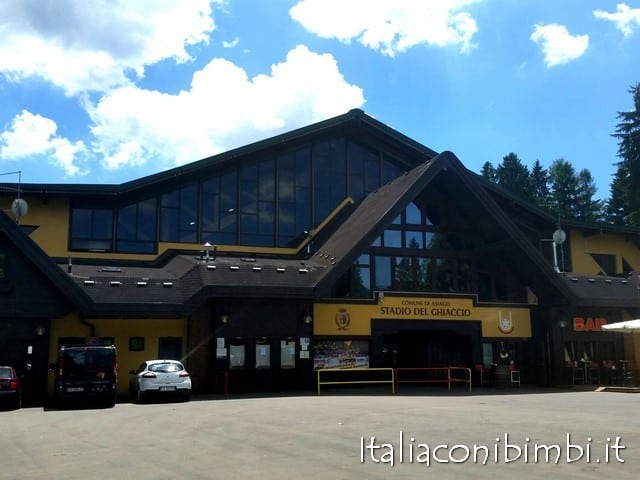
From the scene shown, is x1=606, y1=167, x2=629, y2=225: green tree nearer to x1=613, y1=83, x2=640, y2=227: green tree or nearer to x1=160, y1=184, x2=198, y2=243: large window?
x1=613, y1=83, x2=640, y2=227: green tree

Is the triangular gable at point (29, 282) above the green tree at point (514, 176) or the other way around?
the other way around

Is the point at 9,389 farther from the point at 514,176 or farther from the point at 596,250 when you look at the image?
the point at 514,176

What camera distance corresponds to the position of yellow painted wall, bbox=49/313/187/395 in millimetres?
25578

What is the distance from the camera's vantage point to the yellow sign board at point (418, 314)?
93.6 ft

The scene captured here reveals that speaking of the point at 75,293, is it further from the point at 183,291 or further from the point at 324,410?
the point at 324,410

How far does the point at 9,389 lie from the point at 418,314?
16.8 m

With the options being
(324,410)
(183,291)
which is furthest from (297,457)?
(183,291)

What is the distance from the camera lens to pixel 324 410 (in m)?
17.9

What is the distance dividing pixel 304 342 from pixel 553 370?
11781 mm

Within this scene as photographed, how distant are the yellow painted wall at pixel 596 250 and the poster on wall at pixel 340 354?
53.0ft

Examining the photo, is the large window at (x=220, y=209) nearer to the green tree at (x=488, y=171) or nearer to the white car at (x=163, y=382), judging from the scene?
the white car at (x=163, y=382)

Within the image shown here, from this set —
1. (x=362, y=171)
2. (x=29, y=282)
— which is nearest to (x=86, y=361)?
(x=29, y=282)

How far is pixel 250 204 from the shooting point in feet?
107

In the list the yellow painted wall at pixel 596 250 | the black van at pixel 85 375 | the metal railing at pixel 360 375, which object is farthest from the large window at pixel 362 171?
the black van at pixel 85 375
